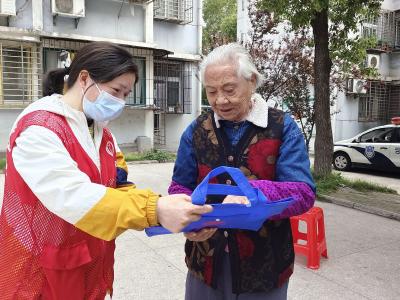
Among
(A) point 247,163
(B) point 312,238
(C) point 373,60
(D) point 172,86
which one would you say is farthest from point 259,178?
(C) point 373,60

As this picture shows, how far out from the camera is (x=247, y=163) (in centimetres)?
168

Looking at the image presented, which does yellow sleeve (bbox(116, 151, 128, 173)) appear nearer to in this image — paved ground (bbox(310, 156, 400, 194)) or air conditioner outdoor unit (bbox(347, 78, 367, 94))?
paved ground (bbox(310, 156, 400, 194))

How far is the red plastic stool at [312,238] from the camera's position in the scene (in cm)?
387

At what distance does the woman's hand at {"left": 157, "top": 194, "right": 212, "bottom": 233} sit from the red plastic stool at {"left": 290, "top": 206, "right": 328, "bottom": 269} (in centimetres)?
298

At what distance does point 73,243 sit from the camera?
1.39 m

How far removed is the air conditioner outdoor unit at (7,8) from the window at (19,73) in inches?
28.8

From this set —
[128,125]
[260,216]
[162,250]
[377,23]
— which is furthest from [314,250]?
[377,23]

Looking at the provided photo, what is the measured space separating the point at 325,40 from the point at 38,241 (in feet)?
22.3

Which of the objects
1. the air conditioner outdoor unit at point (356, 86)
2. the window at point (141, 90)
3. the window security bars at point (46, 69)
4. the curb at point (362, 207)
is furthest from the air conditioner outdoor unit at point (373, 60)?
the curb at point (362, 207)

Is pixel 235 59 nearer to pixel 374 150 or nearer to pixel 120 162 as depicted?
pixel 120 162

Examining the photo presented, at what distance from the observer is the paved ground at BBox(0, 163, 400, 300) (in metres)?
3.34

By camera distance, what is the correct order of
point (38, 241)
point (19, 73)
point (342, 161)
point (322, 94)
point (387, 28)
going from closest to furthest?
point (38, 241) < point (322, 94) < point (19, 73) < point (342, 161) < point (387, 28)

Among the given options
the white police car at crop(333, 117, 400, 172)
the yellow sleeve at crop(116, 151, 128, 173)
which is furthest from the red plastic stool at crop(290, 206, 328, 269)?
the white police car at crop(333, 117, 400, 172)

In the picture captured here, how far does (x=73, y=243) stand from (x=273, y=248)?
0.81 metres
